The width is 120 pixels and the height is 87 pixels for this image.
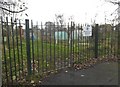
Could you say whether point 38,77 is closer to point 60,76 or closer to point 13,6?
point 60,76

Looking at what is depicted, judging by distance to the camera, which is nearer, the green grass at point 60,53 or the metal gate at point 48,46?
the metal gate at point 48,46

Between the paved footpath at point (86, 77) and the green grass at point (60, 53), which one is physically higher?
the green grass at point (60, 53)

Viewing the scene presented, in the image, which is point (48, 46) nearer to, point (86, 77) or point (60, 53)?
point (60, 53)

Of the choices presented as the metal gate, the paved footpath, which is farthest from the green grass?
the paved footpath

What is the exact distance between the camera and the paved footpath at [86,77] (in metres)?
6.79

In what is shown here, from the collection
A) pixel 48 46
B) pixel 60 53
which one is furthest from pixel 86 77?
pixel 60 53

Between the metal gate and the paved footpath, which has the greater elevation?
the metal gate

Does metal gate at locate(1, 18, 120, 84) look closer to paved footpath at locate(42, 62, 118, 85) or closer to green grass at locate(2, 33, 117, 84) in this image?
green grass at locate(2, 33, 117, 84)

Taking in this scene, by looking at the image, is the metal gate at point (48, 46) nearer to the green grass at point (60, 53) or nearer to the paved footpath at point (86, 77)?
the green grass at point (60, 53)

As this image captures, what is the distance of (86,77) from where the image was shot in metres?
7.46

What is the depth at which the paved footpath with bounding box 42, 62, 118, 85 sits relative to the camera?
22.3 feet

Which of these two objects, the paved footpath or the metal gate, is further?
the paved footpath

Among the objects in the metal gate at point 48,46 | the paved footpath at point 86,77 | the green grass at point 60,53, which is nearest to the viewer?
the metal gate at point 48,46

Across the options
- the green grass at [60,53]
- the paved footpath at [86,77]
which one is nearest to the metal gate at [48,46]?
the green grass at [60,53]
